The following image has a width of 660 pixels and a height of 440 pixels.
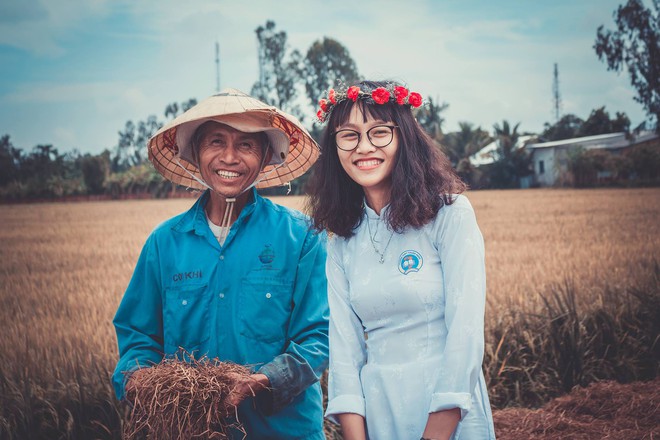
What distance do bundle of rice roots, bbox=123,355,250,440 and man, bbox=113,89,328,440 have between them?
0.24 m

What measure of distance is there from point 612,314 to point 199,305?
3923 mm

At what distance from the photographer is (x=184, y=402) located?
1.76m

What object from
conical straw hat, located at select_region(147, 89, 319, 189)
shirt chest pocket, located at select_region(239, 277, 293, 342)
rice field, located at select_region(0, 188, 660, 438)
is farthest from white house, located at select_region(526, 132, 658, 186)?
shirt chest pocket, located at select_region(239, 277, 293, 342)

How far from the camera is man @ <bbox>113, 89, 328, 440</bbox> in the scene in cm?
213

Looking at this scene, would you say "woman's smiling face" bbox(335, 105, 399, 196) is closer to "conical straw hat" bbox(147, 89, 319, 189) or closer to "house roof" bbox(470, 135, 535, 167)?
"conical straw hat" bbox(147, 89, 319, 189)

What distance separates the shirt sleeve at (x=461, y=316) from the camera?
1708 mm

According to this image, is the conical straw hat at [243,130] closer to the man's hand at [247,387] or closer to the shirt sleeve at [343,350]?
the shirt sleeve at [343,350]

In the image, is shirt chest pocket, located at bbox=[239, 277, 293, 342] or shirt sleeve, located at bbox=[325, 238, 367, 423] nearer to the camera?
shirt sleeve, located at bbox=[325, 238, 367, 423]

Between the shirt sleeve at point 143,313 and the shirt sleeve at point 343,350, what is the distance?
0.75 meters

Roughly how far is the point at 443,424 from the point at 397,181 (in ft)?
2.69

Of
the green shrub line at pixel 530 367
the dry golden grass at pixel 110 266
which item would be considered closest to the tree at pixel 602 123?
the dry golden grass at pixel 110 266

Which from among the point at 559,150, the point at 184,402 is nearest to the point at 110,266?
the point at 184,402

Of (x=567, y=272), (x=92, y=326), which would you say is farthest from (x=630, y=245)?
(x=92, y=326)

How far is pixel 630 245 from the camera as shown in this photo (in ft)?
30.1
